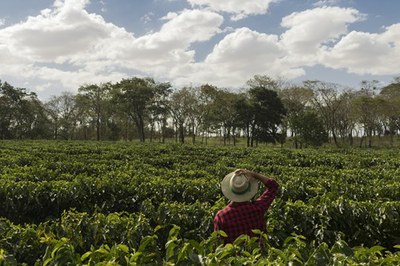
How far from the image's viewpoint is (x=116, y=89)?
2569 inches

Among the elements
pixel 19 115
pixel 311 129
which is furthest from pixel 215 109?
pixel 19 115

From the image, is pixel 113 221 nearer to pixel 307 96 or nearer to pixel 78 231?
pixel 78 231

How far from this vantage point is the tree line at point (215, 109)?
60.3 m

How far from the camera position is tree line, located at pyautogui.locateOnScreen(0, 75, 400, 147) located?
6034 centimetres

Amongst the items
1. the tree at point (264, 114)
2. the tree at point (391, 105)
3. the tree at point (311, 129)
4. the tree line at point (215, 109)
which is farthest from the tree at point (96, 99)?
the tree at point (391, 105)

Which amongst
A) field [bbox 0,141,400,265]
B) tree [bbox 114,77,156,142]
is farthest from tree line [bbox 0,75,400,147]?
field [bbox 0,141,400,265]

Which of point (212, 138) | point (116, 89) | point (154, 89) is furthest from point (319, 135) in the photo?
point (212, 138)

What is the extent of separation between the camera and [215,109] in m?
65.9

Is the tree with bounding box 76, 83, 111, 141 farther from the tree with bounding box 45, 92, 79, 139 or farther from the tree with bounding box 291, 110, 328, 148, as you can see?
the tree with bounding box 291, 110, 328, 148

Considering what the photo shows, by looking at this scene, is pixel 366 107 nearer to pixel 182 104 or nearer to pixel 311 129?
pixel 311 129

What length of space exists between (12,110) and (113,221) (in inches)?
2817

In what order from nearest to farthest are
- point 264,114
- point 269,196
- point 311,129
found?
point 269,196 < point 311,129 < point 264,114

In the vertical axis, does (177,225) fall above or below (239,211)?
below

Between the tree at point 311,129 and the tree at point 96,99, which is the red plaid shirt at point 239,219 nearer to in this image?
the tree at point 311,129
